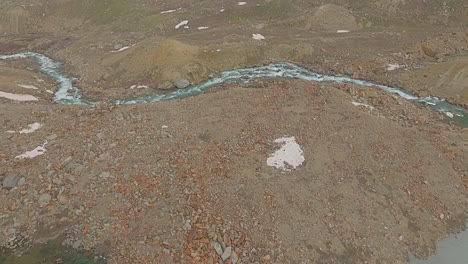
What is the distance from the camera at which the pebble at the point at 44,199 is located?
3155 centimetres

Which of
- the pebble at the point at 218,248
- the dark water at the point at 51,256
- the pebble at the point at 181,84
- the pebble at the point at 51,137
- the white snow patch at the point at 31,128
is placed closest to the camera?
the pebble at the point at 218,248

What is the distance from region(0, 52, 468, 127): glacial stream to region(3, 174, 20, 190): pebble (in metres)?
23.7

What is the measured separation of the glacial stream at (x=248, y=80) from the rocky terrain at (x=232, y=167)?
1.69 metres

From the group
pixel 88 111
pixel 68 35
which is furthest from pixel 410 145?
pixel 68 35

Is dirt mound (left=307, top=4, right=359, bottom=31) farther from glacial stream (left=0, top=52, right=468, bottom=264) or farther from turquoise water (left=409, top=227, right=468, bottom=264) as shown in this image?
turquoise water (left=409, top=227, right=468, bottom=264)

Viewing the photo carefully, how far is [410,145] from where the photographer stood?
39.4 m

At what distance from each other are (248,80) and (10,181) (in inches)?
1503

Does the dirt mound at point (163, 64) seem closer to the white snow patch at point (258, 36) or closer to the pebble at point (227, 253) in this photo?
the white snow patch at point (258, 36)

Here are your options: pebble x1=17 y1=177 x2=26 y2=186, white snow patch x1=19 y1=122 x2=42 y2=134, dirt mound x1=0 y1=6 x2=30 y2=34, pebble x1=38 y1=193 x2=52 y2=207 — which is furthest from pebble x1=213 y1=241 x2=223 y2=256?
dirt mound x1=0 y1=6 x2=30 y2=34

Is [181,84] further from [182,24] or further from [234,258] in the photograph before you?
[234,258]

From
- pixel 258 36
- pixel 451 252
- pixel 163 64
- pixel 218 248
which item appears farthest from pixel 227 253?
pixel 258 36

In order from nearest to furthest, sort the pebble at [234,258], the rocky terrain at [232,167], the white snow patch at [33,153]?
1. the pebble at [234,258]
2. the rocky terrain at [232,167]
3. the white snow patch at [33,153]

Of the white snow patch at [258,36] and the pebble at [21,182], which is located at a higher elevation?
the pebble at [21,182]

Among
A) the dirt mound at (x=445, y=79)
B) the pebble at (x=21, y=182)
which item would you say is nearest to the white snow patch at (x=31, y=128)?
the pebble at (x=21, y=182)
